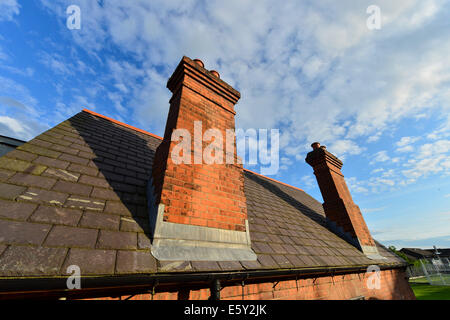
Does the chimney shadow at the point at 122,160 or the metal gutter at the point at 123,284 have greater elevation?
the chimney shadow at the point at 122,160

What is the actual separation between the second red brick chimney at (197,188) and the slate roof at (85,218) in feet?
0.76

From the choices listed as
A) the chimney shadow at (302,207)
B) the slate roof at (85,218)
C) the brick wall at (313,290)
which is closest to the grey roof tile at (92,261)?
the slate roof at (85,218)

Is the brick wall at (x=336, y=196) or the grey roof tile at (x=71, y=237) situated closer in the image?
the grey roof tile at (x=71, y=237)

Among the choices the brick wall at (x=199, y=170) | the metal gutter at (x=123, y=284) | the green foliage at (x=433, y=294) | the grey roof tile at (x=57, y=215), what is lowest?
the green foliage at (x=433, y=294)

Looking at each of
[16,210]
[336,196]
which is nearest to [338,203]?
[336,196]

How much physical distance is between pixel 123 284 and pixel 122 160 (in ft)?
8.75

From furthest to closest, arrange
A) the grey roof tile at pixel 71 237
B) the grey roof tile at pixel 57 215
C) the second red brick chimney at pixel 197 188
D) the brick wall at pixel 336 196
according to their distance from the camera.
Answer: the brick wall at pixel 336 196 < the second red brick chimney at pixel 197 188 < the grey roof tile at pixel 57 215 < the grey roof tile at pixel 71 237

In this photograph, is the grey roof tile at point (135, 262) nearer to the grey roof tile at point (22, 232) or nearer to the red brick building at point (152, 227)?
the red brick building at point (152, 227)

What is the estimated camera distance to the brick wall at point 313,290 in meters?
2.31

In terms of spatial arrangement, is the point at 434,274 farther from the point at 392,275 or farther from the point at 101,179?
the point at 101,179

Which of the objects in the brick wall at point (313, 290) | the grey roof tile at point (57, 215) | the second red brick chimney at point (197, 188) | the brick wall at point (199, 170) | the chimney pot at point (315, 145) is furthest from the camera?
the chimney pot at point (315, 145)

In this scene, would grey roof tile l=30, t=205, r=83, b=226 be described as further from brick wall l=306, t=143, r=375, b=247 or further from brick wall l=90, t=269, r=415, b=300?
brick wall l=306, t=143, r=375, b=247
